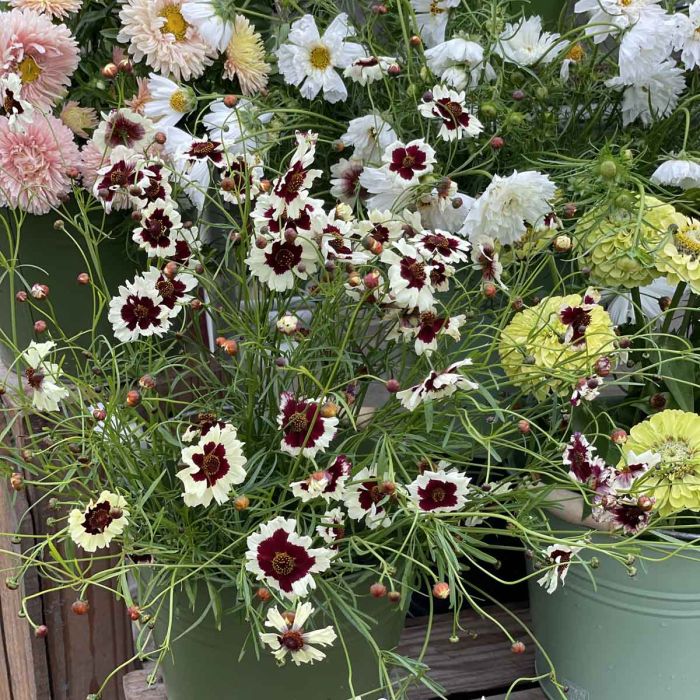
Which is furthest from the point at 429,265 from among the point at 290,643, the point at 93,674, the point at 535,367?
the point at 93,674

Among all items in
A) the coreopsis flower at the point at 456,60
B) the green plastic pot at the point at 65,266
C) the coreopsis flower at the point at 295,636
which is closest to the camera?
the coreopsis flower at the point at 295,636

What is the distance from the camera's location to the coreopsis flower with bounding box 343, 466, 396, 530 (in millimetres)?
504

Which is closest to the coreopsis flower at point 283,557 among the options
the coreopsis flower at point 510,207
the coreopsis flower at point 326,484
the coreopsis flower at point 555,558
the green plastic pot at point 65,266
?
the coreopsis flower at point 326,484

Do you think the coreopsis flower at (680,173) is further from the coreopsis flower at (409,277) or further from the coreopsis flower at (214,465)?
the coreopsis flower at (214,465)

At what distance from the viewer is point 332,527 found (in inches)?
19.8

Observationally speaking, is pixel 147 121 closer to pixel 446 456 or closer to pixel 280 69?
pixel 280 69

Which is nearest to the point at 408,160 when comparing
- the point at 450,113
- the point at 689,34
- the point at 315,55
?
the point at 450,113

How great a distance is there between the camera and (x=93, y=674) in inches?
A: 32.6

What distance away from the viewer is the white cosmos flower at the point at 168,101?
2.27ft

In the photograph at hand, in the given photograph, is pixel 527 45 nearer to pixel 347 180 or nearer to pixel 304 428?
pixel 347 180

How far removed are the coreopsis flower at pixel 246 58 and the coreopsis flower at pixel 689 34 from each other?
1.02 feet

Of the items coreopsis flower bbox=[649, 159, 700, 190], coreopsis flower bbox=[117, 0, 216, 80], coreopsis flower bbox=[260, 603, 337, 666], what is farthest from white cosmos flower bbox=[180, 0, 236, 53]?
coreopsis flower bbox=[260, 603, 337, 666]

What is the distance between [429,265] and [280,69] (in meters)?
0.27

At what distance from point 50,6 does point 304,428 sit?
43cm
